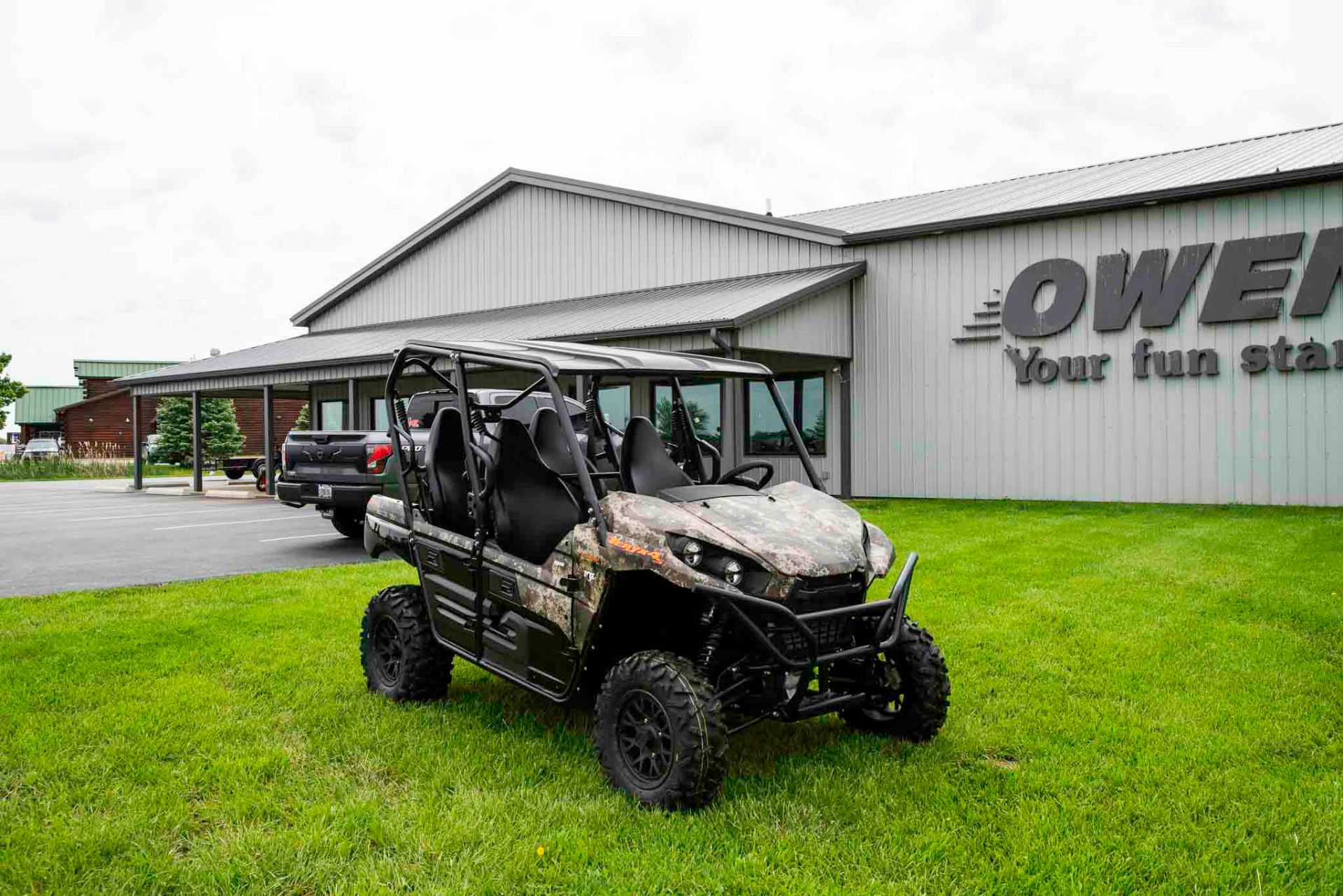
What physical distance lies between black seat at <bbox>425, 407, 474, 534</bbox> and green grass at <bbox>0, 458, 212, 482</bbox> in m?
32.4

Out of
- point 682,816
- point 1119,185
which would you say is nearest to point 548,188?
point 1119,185

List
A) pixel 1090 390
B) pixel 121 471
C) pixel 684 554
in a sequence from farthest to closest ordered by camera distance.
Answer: pixel 121 471, pixel 1090 390, pixel 684 554

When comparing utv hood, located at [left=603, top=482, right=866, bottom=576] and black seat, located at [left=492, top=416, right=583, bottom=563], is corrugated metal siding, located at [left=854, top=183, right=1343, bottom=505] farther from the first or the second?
black seat, located at [left=492, top=416, right=583, bottom=563]

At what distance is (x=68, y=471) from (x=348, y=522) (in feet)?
93.5

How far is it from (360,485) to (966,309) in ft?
32.1

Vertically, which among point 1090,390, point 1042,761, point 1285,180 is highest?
point 1285,180

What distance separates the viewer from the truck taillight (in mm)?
11172

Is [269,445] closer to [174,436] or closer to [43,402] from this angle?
[174,436]

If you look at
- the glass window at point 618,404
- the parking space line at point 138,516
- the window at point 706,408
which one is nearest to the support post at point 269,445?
the parking space line at point 138,516

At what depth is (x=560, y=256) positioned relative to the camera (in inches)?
840

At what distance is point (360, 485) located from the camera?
1122 centimetres

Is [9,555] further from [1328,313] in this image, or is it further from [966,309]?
[1328,313]

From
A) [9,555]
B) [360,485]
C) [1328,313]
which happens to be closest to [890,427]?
[1328,313]

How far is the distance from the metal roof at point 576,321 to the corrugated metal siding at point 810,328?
212mm
